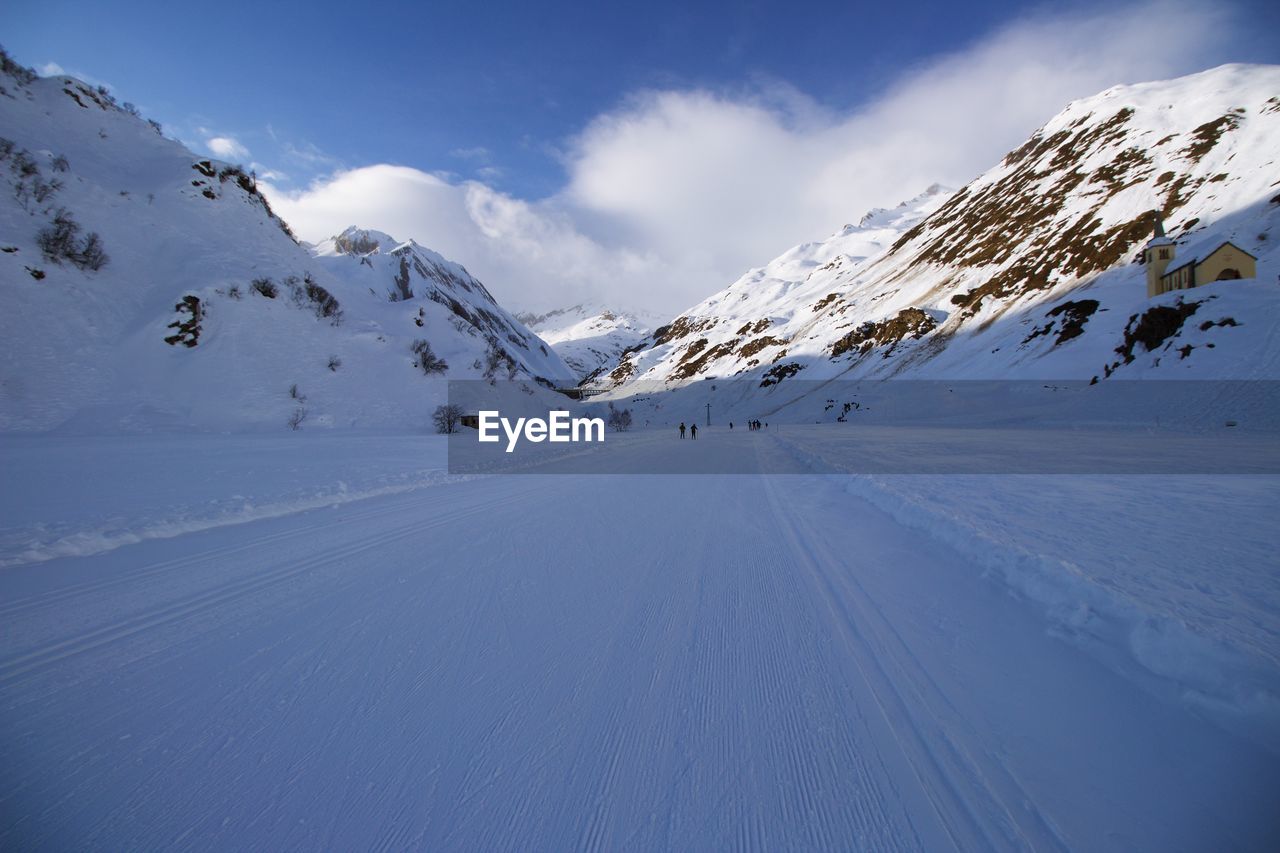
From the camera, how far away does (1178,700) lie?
269 centimetres

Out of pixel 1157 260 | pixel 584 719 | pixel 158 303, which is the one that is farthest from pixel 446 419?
pixel 1157 260

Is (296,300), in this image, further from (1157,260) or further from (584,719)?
(1157,260)

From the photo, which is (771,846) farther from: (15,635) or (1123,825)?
(15,635)

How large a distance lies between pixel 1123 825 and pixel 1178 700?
1293 millimetres

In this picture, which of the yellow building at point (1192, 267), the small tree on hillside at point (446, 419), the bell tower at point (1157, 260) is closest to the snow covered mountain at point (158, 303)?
the small tree on hillside at point (446, 419)

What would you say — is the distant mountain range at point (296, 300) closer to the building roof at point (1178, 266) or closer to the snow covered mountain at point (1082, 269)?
the snow covered mountain at point (1082, 269)

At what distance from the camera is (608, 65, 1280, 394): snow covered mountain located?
A: 112 ft

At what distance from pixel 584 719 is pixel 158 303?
104 feet

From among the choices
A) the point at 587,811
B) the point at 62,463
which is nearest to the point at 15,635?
the point at 587,811

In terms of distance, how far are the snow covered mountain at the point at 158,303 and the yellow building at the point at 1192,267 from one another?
189ft

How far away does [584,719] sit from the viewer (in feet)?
8.57

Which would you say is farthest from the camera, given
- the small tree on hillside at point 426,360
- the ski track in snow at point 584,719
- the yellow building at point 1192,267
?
the yellow building at point 1192,267

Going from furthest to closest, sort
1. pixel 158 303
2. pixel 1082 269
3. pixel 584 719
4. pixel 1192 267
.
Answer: pixel 1082 269, pixel 1192 267, pixel 158 303, pixel 584 719

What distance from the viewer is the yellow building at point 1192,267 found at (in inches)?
1458
